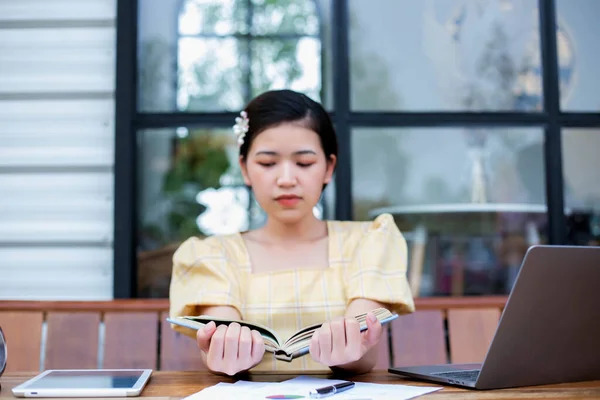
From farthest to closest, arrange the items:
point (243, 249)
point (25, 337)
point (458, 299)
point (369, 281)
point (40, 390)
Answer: point (458, 299), point (25, 337), point (243, 249), point (369, 281), point (40, 390)

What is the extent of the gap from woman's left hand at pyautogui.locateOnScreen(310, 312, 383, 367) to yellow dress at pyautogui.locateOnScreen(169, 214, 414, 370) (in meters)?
0.49

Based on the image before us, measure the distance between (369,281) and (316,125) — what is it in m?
0.50

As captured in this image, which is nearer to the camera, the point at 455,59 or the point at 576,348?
the point at 576,348

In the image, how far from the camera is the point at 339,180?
3006 millimetres

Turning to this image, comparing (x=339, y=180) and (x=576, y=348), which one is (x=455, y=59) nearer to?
(x=339, y=180)

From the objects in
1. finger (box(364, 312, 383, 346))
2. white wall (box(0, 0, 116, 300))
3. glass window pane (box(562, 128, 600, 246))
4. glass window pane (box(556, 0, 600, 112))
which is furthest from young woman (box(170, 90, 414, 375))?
glass window pane (box(556, 0, 600, 112))

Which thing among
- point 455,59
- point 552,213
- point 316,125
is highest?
point 455,59

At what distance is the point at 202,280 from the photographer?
79.7 inches

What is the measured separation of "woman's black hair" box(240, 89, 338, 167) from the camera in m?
2.09

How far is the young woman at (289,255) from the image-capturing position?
2.00 meters

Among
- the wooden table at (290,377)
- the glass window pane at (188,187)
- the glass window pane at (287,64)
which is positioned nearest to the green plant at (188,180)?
Result: the glass window pane at (188,187)

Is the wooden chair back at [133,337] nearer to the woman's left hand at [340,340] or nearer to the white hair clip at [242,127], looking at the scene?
the white hair clip at [242,127]

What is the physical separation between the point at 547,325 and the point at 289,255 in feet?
3.08

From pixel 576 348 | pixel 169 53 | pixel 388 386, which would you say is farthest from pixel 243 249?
pixel 169 53
